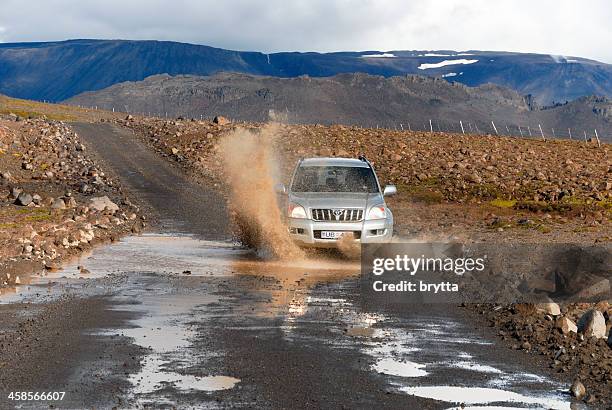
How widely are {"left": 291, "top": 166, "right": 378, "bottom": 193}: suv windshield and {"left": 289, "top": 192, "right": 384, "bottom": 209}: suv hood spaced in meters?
0.40

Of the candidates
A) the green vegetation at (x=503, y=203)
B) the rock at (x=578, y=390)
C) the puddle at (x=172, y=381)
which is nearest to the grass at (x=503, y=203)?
the green vegetation at (x=503, y=203)

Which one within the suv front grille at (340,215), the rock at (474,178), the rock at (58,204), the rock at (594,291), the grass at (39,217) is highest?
the suv front grille at (340,215)

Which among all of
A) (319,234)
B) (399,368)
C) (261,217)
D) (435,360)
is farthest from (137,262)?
(399,368)

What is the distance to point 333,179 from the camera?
842 inches

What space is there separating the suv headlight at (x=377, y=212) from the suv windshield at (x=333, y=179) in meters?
0.96

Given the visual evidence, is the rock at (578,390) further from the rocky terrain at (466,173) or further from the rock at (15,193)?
the rock at (15,193)

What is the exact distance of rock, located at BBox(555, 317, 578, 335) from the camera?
41.8 feet

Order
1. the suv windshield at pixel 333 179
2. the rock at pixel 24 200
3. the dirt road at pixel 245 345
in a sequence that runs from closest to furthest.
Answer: the dirt road at pixel 245 345, the suv windshield at pixel 333 179, the rock at pixel 24 200

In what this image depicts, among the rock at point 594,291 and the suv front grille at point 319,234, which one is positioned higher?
the suv front grille at point 319,234

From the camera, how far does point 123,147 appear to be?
6162 cm

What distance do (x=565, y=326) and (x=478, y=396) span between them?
355cm

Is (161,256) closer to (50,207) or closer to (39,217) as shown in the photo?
(39,217)

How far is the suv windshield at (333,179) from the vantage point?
21.2 metres

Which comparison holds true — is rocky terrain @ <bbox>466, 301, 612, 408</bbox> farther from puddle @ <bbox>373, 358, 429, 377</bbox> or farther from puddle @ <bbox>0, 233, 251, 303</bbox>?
puddle @ <bbox>0, 233, 251, 303</bbox>
